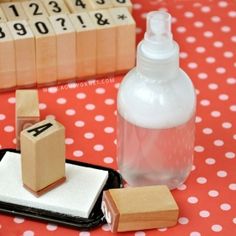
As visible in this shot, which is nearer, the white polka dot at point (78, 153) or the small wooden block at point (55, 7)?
the white polka dot at point (78, 153)

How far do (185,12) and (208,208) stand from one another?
38 cm

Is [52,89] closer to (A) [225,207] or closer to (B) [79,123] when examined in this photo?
(B) [79,123]

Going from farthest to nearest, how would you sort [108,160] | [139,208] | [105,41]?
1. [105,41]
2. [108,160]
3. [139,208]

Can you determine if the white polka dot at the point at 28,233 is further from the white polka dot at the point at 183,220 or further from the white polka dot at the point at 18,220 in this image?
the white polka dot at the point at 183,220

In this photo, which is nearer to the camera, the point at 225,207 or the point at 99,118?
the point at 225,207

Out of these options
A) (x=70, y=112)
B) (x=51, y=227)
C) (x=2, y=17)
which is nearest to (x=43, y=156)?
(x=51, y=227)

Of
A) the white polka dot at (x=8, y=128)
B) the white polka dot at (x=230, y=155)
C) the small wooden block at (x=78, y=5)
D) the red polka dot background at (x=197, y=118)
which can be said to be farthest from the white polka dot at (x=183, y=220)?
the small wooden block at (x=78, y=5)

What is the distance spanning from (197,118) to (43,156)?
24 centimetres

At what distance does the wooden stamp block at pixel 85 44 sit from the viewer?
1059mm

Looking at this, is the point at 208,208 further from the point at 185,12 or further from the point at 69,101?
the point at 185,12

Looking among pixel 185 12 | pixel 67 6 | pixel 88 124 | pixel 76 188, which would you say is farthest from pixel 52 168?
pixel 185 12

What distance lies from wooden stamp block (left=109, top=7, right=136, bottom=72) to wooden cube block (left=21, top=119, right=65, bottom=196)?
23 cm

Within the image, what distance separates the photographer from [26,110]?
3.11ft

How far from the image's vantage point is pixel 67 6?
112cm
